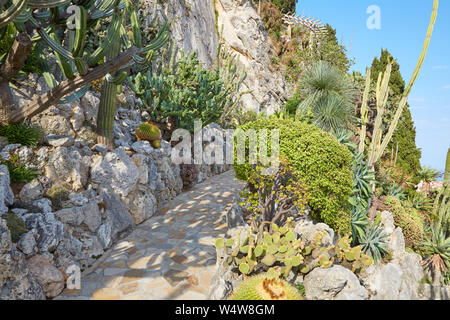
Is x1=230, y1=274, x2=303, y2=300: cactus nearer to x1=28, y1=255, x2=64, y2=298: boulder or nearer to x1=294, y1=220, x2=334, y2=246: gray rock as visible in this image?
x1=294, y1=220, x2=334, y2=246: gray rock

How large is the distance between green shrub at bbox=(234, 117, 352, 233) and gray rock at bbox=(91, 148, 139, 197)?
279 cm

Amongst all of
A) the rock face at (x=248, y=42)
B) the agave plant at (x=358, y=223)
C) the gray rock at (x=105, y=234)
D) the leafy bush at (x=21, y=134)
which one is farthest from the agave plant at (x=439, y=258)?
the rock face at (x=248, y=42)

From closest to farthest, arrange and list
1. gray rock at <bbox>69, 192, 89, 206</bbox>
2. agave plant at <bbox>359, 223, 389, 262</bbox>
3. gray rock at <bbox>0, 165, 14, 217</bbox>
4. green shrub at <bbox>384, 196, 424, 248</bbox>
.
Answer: gray rock at <bbox>0, 165, 14, 217</bbox>
gray rock at <bbox>69, 192, 89, 206</bbox>
agave plant at <bbox>359, 223, 389, 262</bbox>
green shrub at <bbox>384, 196, 424, 248</bbox>

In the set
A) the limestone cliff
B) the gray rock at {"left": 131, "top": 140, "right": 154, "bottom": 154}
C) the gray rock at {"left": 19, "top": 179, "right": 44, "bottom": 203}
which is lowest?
A: the gray rock at {"left": 19, "top": 179, "right": 44, "bottom": 203}

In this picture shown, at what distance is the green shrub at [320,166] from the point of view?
578 cm

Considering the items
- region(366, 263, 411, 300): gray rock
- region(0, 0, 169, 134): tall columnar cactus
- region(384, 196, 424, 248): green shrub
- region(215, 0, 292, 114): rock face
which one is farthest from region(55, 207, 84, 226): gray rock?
region(215, 0, 292, 114): rock face

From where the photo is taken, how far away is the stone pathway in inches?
151

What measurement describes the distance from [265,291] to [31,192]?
4.34m

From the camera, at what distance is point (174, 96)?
9.14 metres

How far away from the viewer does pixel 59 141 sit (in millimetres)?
5438

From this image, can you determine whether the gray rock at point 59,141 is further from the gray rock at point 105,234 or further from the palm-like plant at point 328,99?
the palm-like plant at point 328,99
